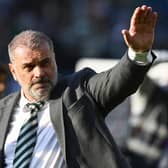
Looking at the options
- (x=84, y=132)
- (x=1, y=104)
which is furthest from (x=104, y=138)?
(x=1, y=104)

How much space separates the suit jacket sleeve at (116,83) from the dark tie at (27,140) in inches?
14.0

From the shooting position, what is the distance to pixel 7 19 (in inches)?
583

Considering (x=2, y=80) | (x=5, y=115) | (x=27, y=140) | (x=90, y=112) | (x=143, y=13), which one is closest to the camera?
(x=143, y=13)

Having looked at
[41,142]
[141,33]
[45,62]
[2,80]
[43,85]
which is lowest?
[2,80]

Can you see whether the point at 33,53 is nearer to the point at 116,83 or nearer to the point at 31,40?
the point at 31,40

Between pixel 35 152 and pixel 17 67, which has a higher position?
pixel 17 67

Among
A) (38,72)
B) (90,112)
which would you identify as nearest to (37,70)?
(38,72)

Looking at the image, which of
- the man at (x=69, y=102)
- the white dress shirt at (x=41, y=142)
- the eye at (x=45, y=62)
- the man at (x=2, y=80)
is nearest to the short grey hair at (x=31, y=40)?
the man at (x=69, y=102)

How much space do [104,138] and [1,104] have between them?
709mm

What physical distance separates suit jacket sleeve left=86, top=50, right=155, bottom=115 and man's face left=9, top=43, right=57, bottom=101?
224mm

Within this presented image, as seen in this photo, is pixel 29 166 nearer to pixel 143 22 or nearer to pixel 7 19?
pixel 143 22

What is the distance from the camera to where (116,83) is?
14.2 feet

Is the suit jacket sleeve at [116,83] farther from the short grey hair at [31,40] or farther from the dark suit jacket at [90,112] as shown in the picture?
the short grey hair at [31,40]

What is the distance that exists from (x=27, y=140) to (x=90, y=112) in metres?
0.39
